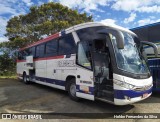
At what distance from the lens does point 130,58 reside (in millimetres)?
6980

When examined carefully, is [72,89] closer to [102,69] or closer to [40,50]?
[102,69]

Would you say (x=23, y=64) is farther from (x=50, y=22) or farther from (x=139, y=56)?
(x=139, y=56)

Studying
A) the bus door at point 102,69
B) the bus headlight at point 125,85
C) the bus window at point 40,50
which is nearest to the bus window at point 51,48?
the bus window at point 40,50

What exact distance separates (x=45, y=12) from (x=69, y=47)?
18678mm

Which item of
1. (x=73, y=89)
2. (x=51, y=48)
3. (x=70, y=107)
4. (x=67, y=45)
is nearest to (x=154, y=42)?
(x=67, y=45)

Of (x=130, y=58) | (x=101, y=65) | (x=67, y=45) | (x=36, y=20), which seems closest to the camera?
(x=130, y=58)

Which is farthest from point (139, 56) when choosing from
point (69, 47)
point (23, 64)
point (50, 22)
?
point (50, 22)

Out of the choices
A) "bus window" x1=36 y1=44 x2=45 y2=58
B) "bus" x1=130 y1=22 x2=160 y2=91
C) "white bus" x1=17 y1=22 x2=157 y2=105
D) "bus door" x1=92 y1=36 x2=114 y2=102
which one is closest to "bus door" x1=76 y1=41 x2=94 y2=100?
"white bus" x1=17 y1=22 x2=157 y2=105

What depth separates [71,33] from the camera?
908 cm

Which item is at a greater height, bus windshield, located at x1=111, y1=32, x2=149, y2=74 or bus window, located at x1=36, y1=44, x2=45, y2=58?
bus window, located at x1=36, y1=44, x2=45, y2=58

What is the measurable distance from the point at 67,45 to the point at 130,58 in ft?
11.2

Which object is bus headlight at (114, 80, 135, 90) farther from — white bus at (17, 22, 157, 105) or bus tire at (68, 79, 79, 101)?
bus tire at (68, 79, 79, 101)

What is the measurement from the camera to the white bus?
20.9 ft

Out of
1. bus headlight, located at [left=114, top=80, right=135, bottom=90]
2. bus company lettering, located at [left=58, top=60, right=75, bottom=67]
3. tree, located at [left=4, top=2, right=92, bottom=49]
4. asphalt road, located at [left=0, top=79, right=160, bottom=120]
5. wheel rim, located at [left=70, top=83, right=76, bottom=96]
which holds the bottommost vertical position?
asphalt road, located at [left=0, top=79, right=160, bottom=120]
